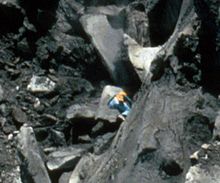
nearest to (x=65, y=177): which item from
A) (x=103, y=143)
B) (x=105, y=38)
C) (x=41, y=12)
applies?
(x=103, y=143)

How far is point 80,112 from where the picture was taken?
2342 mm

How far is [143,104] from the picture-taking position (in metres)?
1.81

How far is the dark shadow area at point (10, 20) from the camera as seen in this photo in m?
2.56

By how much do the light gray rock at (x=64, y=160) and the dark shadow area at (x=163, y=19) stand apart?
25.1 inches

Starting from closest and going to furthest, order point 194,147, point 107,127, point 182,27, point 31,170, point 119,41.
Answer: point 194,147 < point 182,27 < point 31,170 < point 107,127 < point 119,41

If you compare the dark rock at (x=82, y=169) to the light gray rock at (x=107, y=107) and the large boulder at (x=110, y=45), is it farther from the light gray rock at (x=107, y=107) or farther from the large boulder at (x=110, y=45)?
the large boulder at (x=110, y=45)

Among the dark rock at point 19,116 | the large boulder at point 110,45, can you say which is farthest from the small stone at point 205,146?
the dark rock at point 19,116

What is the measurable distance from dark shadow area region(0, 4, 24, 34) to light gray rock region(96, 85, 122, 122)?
2.02 ft

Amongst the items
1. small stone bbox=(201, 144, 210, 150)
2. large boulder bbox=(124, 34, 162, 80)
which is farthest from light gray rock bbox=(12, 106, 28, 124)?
small stone bbox=(201, 144, 210, 150)

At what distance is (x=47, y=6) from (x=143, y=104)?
106 cm

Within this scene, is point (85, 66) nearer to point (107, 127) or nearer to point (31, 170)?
point (107, 127)

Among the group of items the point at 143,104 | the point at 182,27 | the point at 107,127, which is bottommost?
the point at 107,127

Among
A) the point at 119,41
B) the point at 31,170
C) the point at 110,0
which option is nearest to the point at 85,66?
the point at 119,41

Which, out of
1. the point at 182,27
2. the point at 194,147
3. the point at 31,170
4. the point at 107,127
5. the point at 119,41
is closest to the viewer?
the point at 194,147
